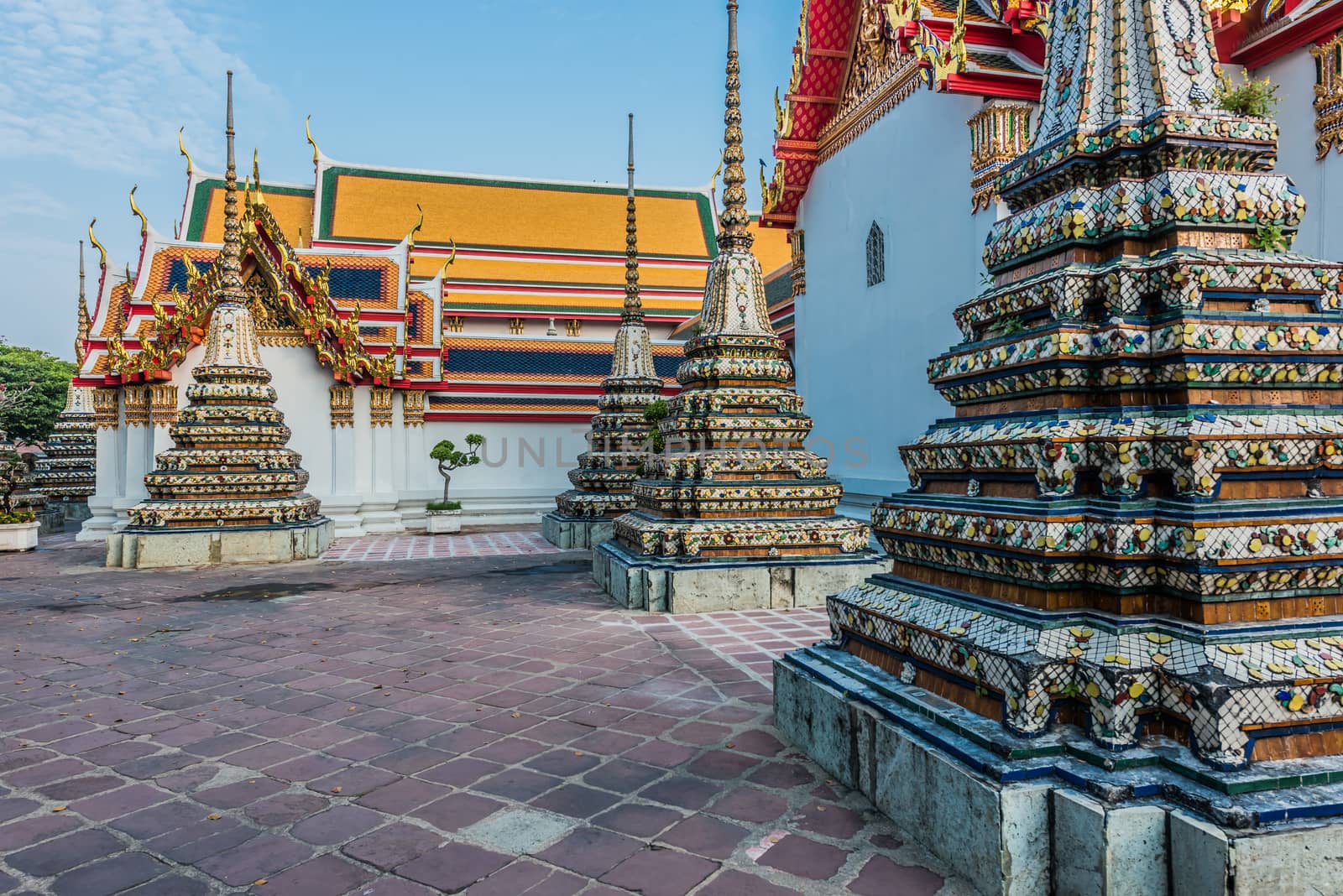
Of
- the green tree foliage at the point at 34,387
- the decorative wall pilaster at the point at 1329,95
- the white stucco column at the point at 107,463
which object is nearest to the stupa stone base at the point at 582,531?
the white stucco column at the point at 107,463

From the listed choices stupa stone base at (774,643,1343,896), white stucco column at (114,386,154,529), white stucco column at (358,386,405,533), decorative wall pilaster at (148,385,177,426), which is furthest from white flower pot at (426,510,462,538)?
stupa stone base at (774,643,1343,896)

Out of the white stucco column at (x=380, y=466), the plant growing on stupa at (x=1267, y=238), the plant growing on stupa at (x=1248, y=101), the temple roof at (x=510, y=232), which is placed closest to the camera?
the plant growing on stupa at (x=1267, y=238)

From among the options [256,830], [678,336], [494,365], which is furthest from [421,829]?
[678,336]

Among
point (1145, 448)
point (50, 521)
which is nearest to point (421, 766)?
point (1145, 448)

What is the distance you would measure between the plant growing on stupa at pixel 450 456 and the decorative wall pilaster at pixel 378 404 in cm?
108

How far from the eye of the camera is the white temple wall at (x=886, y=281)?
9.05m

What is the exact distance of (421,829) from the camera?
2.86 metres

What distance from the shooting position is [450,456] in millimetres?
14672

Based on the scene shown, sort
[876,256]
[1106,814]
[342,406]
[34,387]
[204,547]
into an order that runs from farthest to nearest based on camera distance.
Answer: [34,387] < [342,406] < [876,256] < [204,547] < [1106,814]

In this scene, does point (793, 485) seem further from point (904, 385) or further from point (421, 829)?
point (421, 829)

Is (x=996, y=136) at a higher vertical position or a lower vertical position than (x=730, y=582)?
higher

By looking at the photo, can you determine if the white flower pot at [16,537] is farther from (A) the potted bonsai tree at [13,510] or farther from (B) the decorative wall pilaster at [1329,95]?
(B) the decorative wall pilaster at [1329,95]

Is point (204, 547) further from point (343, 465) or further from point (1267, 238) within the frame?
point (1267, 238)

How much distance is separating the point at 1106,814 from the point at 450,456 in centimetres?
1351
